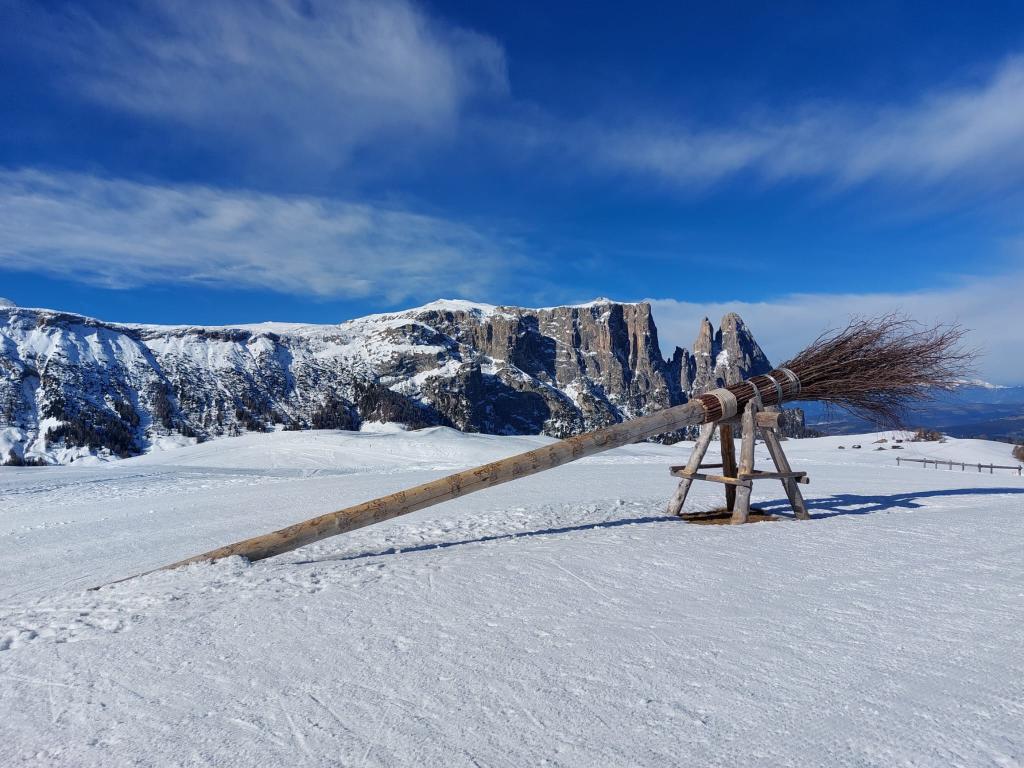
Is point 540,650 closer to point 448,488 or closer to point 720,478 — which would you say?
point 448,488

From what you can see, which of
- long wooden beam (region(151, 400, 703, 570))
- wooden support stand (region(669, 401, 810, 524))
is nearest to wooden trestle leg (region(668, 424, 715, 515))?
wooden support stand (region(669, 401, 810, 524))

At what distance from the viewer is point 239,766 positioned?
2764 millimetres

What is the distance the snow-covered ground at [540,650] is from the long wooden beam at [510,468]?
0.33 metres

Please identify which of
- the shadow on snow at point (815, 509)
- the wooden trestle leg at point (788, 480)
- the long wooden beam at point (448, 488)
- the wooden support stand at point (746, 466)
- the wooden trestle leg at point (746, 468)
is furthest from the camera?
the wooden trestle leg at point (788, 480)

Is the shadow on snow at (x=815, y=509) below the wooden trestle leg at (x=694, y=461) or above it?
below

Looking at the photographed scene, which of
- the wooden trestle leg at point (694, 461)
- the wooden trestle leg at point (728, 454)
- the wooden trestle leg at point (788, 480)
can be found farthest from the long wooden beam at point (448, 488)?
the wooden trestle leg at point (788, 480)

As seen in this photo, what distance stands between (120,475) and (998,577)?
26.3m

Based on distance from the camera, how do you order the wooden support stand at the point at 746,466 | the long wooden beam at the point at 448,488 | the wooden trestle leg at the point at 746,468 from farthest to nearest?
1. the wooden support stand at the point at 746,466
2. the wooden trestle leg at the point at 746,468
3. the long wooden beam at the point at 448,488

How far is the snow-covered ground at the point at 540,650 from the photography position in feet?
9.55

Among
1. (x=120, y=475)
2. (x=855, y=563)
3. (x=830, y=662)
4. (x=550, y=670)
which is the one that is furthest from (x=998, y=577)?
(x=120, y=475)

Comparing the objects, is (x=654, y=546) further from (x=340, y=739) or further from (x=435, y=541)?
(x=340, y=739)

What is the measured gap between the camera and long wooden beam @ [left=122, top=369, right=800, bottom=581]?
7.23 meters

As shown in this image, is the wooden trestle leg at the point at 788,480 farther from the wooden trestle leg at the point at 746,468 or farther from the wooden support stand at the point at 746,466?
the wooden trestle leg at the point at 746,468

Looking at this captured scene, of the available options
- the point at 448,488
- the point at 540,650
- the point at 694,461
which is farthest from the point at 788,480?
the point at 540,650
